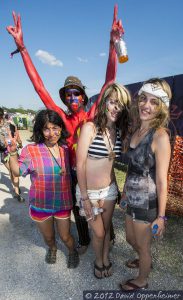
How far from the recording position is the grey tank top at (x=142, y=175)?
1.81m

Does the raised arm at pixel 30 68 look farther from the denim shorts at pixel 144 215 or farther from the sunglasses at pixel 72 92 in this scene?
the denim shorts at pixel 144 215

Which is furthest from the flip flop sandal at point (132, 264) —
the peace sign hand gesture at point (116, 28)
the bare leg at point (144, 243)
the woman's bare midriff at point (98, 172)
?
the peace sign hand gesture at point (116, 28)

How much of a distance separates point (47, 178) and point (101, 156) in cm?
64

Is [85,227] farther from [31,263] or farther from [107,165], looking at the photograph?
[107,165]

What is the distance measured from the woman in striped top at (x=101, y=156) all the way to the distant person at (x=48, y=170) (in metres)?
0.25

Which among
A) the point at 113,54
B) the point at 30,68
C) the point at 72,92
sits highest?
the point at 113,54

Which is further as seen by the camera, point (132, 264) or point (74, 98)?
point (132, 264)

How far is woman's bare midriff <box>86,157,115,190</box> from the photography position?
2.12 m

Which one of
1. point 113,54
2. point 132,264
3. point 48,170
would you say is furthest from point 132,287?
point 113,54

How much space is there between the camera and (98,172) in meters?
2.15

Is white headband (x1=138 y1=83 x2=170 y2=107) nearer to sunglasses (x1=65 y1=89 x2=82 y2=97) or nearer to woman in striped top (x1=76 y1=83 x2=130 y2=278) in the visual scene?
woman in striped top (x1=76 y1=83 x2=130 y2=278)

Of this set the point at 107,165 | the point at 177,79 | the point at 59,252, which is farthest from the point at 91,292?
the point at 177,79

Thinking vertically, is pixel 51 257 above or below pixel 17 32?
below

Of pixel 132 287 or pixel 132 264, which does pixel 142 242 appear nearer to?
pixel 132 287
